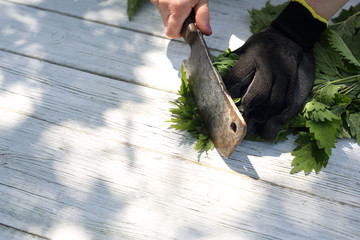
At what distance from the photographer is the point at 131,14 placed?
2145 millimetres

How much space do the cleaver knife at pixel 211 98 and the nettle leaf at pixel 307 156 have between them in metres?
0.34

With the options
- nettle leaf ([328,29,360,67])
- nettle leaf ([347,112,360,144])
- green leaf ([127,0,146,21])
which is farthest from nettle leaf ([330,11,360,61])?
green leaf ([127,0,146,21])

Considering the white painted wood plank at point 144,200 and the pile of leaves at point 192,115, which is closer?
the white painted wood plank at point 144,200

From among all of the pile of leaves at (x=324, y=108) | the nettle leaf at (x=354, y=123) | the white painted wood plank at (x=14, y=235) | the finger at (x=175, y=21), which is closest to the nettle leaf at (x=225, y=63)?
the pile of leaves at (x=324, y=108)

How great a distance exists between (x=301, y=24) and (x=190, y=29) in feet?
1.90

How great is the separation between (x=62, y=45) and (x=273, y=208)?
5.04 feet

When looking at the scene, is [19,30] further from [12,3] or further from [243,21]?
[243,21]

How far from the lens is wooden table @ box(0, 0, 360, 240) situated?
132cm

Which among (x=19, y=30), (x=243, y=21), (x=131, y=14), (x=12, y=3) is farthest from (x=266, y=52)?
(x=12, y=3)

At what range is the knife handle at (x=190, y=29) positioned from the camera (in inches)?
60.4

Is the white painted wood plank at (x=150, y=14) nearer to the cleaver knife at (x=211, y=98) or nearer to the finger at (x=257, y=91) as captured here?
the cleaver knife at (x=211, y=98)

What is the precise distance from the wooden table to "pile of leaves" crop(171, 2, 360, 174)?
0.06 metres

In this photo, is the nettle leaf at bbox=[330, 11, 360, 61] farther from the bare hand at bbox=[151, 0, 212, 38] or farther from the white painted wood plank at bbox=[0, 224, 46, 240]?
the white painted wood plank at bbox=[0, 224, 46, 240]

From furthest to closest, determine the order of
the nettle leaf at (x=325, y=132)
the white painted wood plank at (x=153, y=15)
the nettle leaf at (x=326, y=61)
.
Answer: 1. the white painted wood plank at (x=153, y=15)
2. the nettle leaf at (x=326, y=61)
3. the nettle leaf at (x=325, y=132)
